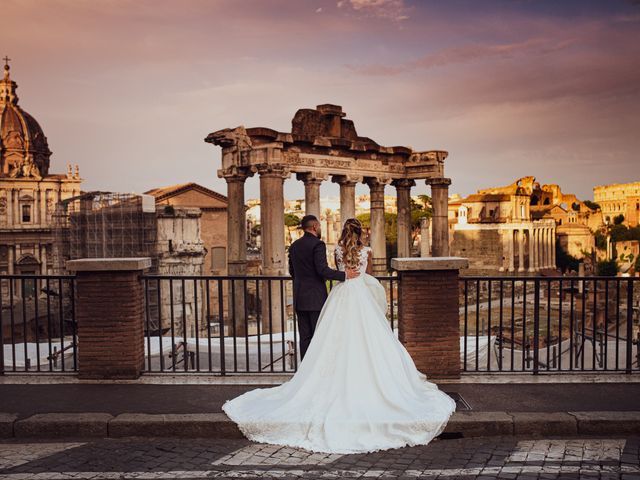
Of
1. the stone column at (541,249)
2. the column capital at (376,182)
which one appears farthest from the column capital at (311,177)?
the stone column at (541,249)

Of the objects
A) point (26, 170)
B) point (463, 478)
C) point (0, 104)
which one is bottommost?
point (463, 478)

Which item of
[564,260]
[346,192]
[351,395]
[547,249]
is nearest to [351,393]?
[351,395]

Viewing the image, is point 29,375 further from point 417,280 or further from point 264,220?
A: point 264,220

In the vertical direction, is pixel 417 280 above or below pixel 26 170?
below

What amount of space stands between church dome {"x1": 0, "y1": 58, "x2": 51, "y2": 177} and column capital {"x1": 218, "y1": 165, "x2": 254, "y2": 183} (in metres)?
55.9

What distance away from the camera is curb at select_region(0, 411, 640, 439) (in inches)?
233

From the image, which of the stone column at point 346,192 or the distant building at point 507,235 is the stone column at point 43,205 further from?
the distant building at point 507,235

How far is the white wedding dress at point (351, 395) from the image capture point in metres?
5.63

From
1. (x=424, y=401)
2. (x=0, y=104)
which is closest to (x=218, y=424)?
(x=424, y=401)

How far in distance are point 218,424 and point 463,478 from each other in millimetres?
2338

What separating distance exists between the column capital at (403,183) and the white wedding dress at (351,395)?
1707 cm

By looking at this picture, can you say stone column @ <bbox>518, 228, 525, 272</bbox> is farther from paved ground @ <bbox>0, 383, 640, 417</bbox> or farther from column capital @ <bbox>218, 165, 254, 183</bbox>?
paved ground @ <bbox>0, 383, 640, 417</bbox>

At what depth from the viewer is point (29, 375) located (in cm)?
779

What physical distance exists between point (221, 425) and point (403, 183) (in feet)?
60.4
